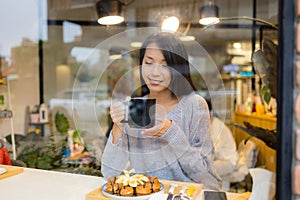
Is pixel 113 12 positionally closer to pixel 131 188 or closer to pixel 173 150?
pixel 173 150

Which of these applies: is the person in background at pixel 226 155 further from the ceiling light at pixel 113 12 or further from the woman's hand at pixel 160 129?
the woman's hand at pixel 160 129

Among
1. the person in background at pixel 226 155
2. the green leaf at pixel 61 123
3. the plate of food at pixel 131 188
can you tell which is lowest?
the person in background at pixel 226 155

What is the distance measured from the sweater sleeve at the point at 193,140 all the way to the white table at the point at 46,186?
0.31m

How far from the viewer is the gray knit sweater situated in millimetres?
1235

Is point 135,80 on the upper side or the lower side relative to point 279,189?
upper

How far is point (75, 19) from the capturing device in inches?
147

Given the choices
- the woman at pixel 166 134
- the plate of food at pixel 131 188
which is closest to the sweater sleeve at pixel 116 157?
the woman at pixel 166 134

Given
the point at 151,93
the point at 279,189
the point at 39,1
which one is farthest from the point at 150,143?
the point at 39,1

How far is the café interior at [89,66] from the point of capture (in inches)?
75.5

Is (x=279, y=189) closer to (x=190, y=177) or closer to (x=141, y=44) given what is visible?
(x=190, y=177)

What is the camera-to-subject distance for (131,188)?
88 cm

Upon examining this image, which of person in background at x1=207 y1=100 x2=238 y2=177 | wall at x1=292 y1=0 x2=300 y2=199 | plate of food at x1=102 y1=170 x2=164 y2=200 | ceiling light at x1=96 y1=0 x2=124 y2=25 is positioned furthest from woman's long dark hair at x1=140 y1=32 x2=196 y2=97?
person in background at x1=207 y1=100 x2=238 y2=177

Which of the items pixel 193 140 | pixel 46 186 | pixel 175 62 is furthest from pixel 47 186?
pixel 175 62

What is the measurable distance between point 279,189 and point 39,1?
10.1 feet
